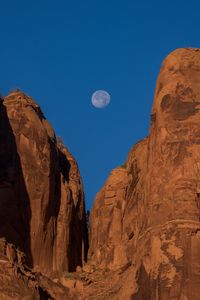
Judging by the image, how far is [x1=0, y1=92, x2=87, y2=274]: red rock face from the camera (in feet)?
159

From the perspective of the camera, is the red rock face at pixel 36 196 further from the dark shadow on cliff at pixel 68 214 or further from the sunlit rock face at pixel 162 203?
the sunlit rock face at pixel 162 203

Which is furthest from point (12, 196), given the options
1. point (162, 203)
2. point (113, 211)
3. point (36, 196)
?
point (162, 203)

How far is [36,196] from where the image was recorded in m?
50.0

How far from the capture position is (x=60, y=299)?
145ft

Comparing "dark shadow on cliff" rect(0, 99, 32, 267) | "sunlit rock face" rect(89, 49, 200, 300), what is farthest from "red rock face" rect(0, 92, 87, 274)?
"sunlit rock face" rect(89, 49, 200, 300)

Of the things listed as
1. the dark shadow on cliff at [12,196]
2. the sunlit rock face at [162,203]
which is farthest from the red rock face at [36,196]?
the sunlit rock face at [162,203]

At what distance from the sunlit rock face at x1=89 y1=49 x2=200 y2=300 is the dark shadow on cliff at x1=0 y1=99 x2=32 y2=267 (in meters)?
4.23

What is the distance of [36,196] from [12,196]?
1.65 metres

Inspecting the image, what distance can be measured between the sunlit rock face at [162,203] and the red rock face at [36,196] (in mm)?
1663

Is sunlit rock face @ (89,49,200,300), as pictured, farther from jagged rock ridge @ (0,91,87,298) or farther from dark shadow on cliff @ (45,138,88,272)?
jagged rock ridge @ (0,91,87,298)

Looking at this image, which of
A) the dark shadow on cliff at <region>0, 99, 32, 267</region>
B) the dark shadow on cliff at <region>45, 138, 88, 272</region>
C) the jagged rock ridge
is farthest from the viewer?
the dark shadow on cliff at <region>45, 138, 88, 272</region>

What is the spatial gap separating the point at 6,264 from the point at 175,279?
7128 millimetres

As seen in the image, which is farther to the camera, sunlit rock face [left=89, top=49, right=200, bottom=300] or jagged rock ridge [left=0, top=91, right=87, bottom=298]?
jagged rock ridge [left=0, top=91, right=87, bottom=298]

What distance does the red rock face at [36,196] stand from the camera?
48.4 meters
